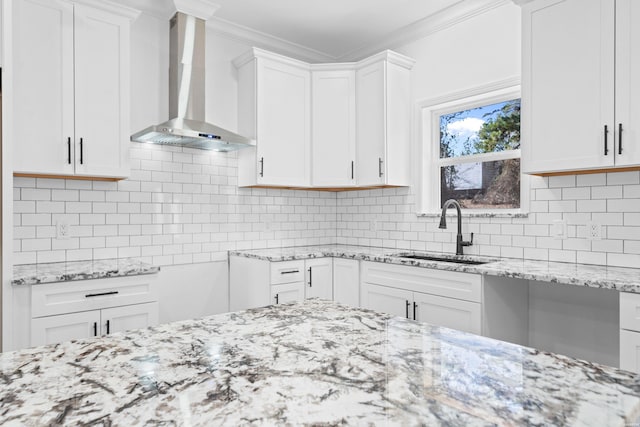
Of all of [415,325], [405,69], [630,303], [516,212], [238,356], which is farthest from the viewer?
[405,69]

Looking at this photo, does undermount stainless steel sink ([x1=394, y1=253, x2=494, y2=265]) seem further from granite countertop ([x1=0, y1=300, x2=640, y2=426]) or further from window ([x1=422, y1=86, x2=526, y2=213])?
granite countertop ([x1=0, y1=300, x2=640, y2=426])

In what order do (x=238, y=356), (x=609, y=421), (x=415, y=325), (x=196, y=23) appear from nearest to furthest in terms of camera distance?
(x=609, y=421) → (x=238, y=356) → (x=415, y=325) → (x=196, y=23)

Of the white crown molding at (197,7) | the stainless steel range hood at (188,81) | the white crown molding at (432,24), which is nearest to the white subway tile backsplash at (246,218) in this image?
the stainless steel range hood at (188,81)

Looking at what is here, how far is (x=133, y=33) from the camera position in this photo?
3238 millimetres

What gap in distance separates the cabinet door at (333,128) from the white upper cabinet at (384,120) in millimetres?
66

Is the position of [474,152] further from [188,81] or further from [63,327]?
[63,327]

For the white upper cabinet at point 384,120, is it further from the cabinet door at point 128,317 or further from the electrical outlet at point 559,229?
the cabinet door at point 128,317

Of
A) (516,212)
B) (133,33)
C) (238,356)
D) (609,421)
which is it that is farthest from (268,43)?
(609,421)

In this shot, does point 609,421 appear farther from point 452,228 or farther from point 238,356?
point 452,228

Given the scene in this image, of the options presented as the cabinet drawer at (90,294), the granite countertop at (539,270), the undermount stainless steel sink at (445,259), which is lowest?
the cabinet drawer at (90,294)

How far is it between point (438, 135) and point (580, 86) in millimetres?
1395

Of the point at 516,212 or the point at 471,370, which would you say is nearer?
the point at 471,370

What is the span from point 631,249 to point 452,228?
1206 mm

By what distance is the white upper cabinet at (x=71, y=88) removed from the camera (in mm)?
2504
